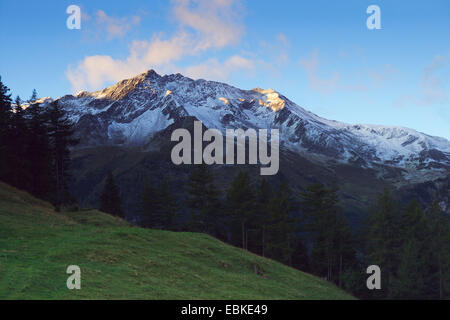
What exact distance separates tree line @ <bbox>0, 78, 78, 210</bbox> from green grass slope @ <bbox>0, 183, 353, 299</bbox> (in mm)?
12326

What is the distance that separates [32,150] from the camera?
53.3m

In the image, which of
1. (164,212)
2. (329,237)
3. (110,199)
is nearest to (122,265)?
(329,237)

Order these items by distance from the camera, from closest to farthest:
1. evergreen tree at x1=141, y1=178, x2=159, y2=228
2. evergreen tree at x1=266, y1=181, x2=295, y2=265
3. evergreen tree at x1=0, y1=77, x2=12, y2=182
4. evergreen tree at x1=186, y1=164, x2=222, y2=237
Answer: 1. evergreen tree at x1=0, y1=77, x2=12, y2=182
2. evergreen tree at x1=266, y1=181, x2=295, y2=265
3. evergreen tree at x1=186, y1=164, x2=222, y2=237
4. evergreen tree at x1=141, y1=178, x2=159, y2=228

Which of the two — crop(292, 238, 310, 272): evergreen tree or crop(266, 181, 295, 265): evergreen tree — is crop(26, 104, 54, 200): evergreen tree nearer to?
crop(266, 181, 295, 265): evergreen tree

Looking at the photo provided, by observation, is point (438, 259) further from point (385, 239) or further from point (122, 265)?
point (122, 265)

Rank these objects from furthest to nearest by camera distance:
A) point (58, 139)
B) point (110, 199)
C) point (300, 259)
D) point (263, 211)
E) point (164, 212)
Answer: point (110, 199), point (300, 259), point (164, 212), point (263, 211), point (58, 139)

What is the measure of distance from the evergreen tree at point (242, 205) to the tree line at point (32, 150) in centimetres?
2341

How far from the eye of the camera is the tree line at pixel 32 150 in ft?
163

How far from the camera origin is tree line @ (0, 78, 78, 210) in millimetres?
49812

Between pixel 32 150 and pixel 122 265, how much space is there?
3674 cm

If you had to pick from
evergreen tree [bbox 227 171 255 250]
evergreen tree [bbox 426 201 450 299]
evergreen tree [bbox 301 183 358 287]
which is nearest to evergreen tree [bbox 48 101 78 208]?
evergreen tree [bbox 227 171 255 250]

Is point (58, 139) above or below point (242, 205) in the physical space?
above

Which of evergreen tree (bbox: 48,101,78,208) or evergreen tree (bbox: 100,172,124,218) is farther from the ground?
evergreen tree (bbox: 48,101,78,208)
